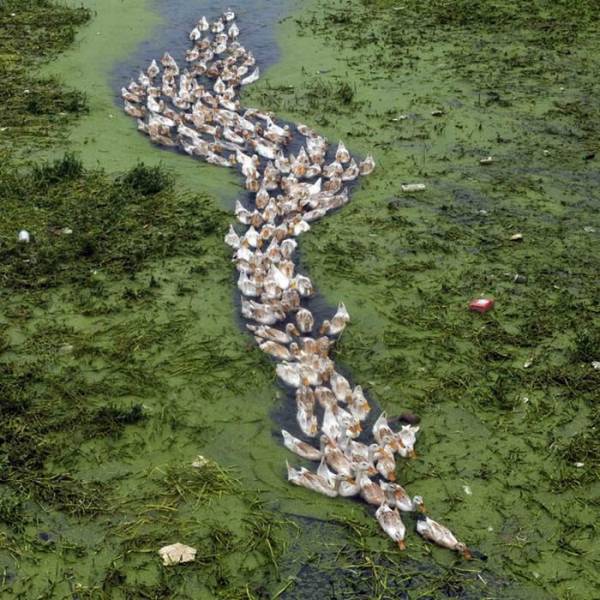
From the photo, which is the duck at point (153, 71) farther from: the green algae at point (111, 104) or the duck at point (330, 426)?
the duck at point (330, 426)

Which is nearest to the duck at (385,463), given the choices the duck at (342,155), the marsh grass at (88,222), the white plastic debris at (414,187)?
the marsh grass at (88,222)

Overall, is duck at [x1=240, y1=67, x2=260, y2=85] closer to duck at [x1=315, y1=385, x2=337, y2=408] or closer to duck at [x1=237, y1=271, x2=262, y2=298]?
duck at [x1=237, y1=271, x2=262, y2=298]

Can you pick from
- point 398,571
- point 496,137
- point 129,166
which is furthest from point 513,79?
point 398,571

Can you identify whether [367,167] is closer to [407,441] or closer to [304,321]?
[304,321]

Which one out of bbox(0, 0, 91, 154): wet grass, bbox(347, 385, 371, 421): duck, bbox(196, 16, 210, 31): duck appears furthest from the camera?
bbox(196, 16, 210, 31): duck

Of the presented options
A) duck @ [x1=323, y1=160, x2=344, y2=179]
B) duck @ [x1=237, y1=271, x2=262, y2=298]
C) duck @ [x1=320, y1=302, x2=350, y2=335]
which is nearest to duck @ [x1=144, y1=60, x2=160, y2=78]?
duck @ [x1=323, y1=160, x2=344, y2=179]

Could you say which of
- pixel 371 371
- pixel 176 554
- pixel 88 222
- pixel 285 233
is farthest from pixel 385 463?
pixel 88 222
